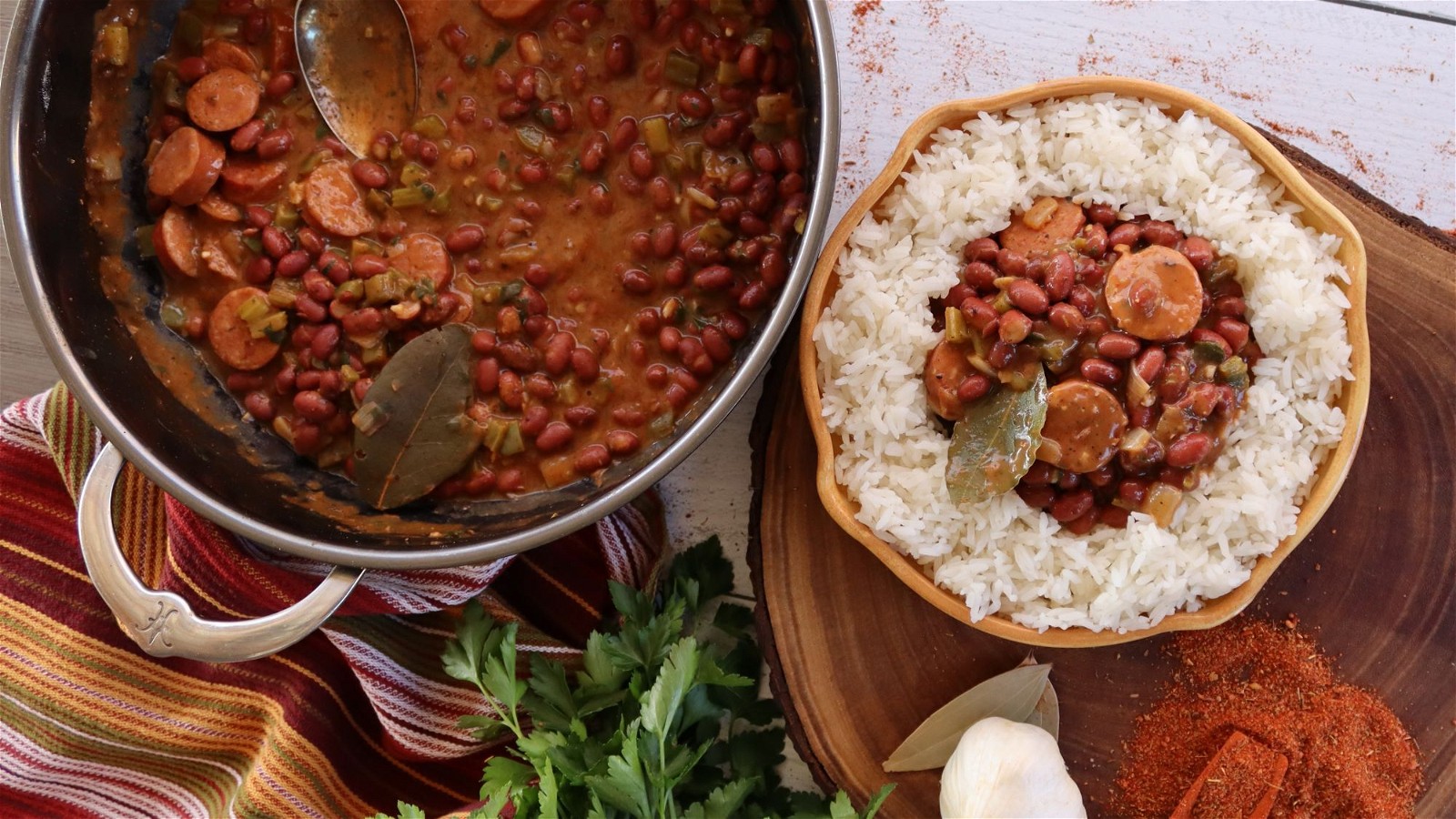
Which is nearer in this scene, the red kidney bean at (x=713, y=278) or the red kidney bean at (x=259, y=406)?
the red kidney bean at (x=713, y=278)

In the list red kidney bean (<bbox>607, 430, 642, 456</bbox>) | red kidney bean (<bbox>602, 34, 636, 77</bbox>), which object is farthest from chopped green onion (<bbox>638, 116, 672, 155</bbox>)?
red kidney bean (<bbox>607, 430, 642, 456</bbox>)

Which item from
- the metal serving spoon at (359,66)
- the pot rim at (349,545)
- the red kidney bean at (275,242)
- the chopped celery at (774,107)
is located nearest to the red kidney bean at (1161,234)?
the pot rim at (349,545)

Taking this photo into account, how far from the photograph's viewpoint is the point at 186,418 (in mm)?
2697

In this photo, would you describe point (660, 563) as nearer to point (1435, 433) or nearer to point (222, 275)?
point (222, 275)

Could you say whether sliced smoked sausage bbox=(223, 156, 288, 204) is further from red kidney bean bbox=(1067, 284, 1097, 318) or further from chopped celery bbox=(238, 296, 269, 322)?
red kidney bean bbox=(1067, 284, 1097, 318)

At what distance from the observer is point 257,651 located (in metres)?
2.36

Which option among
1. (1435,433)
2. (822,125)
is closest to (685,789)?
(822,125)

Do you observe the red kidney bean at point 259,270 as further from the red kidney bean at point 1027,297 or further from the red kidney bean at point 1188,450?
the red kidney bean at point 1188,450

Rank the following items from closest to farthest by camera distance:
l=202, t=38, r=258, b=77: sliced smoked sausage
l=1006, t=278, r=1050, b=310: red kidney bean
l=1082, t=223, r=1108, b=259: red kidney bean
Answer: l=1006, t=278, r=1050, b=310: red kidney bean → l=1082, t=223, r=1108, b=259: red kidney bean → l=202, t=38, r=258, b=77: sliced smoked sausage

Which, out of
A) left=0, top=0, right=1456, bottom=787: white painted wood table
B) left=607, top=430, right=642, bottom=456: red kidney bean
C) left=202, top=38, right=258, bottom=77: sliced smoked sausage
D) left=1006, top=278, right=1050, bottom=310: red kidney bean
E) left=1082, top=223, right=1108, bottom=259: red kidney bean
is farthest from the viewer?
left=0, top=0, right=1456, bottom=787: white painted wood table

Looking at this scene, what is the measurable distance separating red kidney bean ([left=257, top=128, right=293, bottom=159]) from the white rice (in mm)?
1441

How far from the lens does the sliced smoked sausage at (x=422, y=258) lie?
2676mm

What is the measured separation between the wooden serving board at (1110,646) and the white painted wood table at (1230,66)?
429 mm

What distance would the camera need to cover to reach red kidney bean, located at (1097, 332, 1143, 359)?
8.04ft
